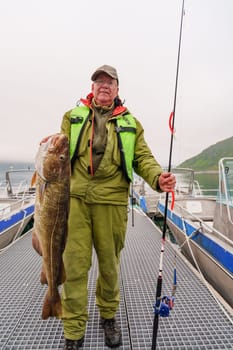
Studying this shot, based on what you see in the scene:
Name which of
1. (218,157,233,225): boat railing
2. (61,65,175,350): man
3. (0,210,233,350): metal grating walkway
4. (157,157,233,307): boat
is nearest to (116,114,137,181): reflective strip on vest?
(61,65,175,350): man

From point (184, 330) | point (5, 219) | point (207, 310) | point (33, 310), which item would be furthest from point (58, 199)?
point (5, 219)

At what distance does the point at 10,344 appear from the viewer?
8.49 ft

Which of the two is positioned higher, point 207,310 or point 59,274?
point 59,274

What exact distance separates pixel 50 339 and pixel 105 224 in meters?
1.40

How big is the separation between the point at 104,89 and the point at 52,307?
6.99ft

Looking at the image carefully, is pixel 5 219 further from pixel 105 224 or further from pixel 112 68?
pixel 112 68

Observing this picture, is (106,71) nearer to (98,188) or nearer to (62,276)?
(98,188)

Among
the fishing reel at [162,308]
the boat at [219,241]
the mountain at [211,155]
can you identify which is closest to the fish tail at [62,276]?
the fishing reel at [162,308]

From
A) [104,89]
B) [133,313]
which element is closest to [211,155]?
[133,313]

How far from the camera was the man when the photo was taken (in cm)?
240

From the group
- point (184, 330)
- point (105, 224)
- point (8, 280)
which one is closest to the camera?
point (105, 224)

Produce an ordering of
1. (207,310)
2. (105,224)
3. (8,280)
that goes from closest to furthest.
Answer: (105,224), (207,310), (8,280)

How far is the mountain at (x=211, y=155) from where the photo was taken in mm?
156125

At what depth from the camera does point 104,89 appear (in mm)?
2588
